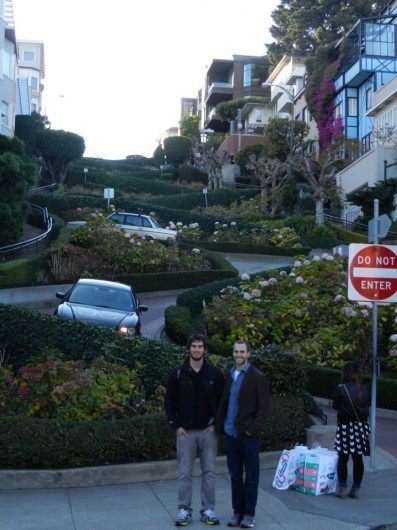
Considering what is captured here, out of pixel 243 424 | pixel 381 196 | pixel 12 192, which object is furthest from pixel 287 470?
pixel 381 196

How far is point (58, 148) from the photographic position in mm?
61312

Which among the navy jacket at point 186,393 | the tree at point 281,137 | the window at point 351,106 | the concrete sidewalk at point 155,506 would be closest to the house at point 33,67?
the tree at point 281,137

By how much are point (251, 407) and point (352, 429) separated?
1802mm

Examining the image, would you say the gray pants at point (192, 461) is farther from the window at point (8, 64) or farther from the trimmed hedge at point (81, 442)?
the window at point (8, 64)

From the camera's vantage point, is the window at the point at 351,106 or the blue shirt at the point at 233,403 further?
the window at the point at 351,106

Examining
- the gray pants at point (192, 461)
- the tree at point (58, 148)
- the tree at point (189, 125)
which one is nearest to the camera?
the gray pants at point (192, 461)

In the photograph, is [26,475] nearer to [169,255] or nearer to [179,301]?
[179,301]

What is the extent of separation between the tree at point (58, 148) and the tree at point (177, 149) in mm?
17608

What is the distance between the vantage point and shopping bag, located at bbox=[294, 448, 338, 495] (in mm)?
9398

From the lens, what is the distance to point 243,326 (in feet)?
56.5

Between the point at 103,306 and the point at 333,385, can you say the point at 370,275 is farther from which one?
the point at 103,306

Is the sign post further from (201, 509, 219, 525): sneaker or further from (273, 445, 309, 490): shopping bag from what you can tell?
(201, 509, 219, 525): sneaker

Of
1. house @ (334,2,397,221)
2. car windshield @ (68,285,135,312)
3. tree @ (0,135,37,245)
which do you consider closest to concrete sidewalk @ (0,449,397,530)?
car windshield @ (68,285,135,312)

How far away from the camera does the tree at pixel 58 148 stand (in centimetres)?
6038
